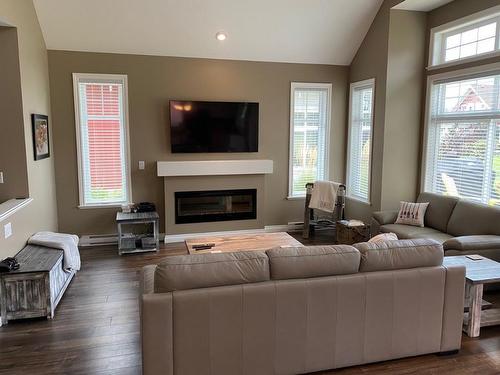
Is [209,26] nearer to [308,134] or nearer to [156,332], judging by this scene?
[308,134]

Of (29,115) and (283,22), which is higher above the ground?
(283,22)

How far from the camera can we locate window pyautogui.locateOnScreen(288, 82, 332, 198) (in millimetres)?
6762

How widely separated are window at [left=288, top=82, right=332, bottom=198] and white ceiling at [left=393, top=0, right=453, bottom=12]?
1.72 metres

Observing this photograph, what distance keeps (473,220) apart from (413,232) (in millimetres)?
681

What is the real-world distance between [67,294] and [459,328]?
12.4ft

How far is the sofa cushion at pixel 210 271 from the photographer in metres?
2.39

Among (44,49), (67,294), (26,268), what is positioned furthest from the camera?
(44,49)

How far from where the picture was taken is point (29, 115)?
15.1 ft

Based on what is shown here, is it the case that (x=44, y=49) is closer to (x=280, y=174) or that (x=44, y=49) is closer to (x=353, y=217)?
(x=280, y=174)

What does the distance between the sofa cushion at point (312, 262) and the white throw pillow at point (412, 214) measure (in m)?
3.01

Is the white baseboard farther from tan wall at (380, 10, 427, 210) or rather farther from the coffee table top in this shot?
the coffee table top

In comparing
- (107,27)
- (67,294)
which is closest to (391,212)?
(67,294)

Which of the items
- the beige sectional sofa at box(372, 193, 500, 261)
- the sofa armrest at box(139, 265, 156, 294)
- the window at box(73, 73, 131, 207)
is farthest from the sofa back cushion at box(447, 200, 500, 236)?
the window at box(73, 73, 131, 207)

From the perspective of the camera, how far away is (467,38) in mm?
5055
